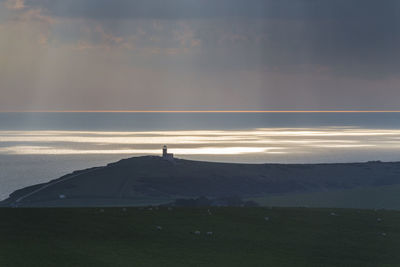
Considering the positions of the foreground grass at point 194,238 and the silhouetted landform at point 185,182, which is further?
the silhouetted landform at point 185,182

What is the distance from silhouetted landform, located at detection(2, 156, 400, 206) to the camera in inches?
4053

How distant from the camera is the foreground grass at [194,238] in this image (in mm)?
22891

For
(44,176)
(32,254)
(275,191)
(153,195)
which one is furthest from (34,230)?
(44,176)

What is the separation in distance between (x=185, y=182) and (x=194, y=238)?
89298 millimetres

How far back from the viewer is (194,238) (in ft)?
88.9

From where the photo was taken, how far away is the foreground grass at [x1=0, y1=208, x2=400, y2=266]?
22891 mm

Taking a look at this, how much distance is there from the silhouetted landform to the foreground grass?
65637mm

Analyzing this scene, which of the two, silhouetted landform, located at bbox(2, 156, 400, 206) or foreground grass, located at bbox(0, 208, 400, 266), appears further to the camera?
silhouetted landform, located at bbox(2, 156, 400, 206)

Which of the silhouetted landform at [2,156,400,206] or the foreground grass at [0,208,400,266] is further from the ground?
the silhouetted landform at [2,156,400,206]

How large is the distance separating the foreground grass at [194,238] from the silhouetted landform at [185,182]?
215ft

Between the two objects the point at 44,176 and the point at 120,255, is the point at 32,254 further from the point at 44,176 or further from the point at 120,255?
the point at 44,176

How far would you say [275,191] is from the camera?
115 meters

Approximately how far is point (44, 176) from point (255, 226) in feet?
489

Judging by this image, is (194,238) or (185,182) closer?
(194,238)
